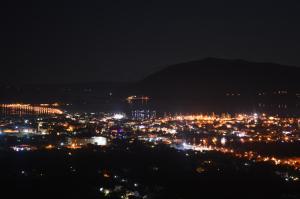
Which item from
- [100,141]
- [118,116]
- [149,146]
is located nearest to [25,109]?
[118,116]

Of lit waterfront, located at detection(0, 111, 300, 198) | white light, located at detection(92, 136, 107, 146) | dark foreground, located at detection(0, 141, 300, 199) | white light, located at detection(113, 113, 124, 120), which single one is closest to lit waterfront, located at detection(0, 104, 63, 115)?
lit waterfront, located at detection(0, 111, 300, 198)

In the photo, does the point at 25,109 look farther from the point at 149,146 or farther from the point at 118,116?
the point at 149,146

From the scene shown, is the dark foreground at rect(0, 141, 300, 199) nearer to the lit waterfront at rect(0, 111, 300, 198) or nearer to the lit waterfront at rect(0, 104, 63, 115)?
the lit waterfront at rect(0, 111, 300, 198)

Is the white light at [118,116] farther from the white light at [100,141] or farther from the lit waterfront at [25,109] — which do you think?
the white light at [100,141]

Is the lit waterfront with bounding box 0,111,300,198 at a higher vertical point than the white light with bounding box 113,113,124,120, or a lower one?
lower

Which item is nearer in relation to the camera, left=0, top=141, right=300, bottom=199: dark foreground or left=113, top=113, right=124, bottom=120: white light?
left=0, top=141, right=300, bottom=199: dark foreground

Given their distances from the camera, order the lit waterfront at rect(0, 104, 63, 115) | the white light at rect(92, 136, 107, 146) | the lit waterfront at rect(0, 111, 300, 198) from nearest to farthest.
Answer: the lit waterfront at rect(0, 111, 300, 198), the white light at rect(92, 136, 107, 146), the lit waterfront at rect(0, 104, 63, 115)

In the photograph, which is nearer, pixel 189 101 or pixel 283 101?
pixel 283 101

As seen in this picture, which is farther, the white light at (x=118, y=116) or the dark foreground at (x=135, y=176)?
the white light at (x=118, y=116)

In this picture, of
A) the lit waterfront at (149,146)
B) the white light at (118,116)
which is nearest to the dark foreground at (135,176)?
the lit waterfront at (149,146)

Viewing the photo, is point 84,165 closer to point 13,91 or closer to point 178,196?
point 178,196

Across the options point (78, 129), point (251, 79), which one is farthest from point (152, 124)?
point (251, 79)
